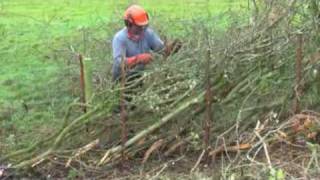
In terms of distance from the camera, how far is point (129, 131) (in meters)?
5.85

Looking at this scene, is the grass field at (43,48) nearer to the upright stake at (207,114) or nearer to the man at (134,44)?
the man at (134,44)

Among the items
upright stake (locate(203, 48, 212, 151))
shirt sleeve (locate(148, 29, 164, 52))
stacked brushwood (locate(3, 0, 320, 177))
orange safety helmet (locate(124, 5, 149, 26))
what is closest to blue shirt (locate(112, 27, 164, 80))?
shirt sleeve (locate(148, 29, 164, 52))

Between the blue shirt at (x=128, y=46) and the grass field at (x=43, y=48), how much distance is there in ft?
2.35

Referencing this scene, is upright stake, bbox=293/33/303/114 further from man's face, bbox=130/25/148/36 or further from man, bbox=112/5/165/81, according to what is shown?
man's face, bbox=130/25/148/36

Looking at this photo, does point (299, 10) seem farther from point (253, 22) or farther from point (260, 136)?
point (260, 136)

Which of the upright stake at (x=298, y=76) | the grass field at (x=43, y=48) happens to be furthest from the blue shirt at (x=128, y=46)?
the upright stake at (x=298, y=76)

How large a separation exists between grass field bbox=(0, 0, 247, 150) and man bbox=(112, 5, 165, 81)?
2.39 feet

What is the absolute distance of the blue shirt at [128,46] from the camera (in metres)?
6.49

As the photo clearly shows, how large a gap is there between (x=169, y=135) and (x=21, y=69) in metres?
4.43

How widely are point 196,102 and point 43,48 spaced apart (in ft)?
18.6

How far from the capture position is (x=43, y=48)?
1095cm

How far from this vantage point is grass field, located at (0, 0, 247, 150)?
24.5 feet

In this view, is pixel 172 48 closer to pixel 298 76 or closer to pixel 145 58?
pixel 145 58

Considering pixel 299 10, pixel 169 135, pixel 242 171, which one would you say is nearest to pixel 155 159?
pixel 169 135
